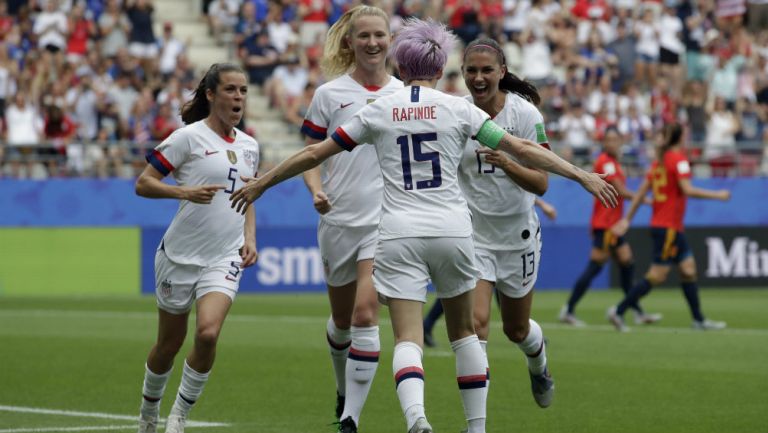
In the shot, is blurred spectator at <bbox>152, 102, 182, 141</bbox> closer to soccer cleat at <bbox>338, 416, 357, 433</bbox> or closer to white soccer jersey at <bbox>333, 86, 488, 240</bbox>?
soccer cleat at <bbox>338, 416, 357, 433</bbox>

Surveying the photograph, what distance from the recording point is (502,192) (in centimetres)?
945

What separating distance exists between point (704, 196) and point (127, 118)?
1284 centimetres

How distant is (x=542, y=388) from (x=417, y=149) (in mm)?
3187

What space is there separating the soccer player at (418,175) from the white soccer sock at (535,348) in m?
2.20

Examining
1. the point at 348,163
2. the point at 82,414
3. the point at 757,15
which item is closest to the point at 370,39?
the point at 348,163

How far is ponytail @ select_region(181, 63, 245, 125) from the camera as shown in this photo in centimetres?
910

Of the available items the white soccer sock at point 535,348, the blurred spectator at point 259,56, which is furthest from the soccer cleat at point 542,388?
the blurred spectator at point 259,56

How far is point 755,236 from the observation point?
26047mm

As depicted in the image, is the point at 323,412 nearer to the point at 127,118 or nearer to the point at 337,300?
the point at 337,300

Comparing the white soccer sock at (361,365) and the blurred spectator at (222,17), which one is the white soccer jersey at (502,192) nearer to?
the white soccer sock at (361,365)

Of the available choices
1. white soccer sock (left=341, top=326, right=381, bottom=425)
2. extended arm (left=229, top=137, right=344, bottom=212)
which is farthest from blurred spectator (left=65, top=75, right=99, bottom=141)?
extended arm (left=229, top=137, right=344, bottom=212)

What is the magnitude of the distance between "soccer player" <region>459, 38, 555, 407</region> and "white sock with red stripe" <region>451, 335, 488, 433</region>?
1079 millimetres

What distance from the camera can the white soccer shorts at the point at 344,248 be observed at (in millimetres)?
9406

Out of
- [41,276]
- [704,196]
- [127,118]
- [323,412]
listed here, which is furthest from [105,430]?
[127,118]
